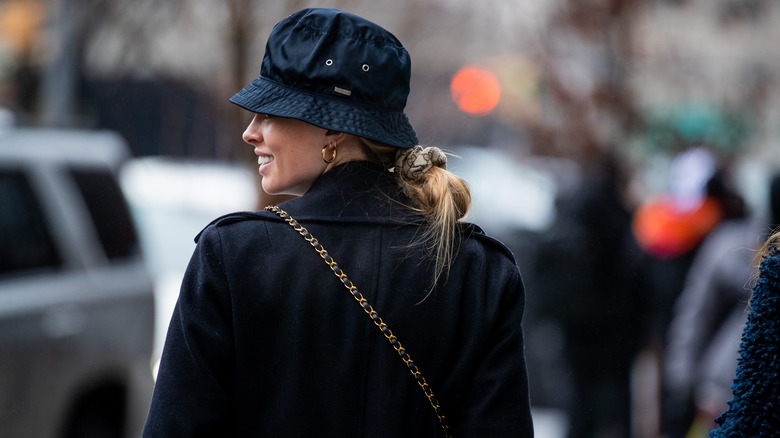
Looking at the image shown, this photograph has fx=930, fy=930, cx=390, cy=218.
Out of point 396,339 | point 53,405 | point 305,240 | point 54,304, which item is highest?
point 305,240

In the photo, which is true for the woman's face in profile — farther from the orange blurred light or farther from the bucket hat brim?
the orange blurred light

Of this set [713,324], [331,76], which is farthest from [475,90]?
[331,76]

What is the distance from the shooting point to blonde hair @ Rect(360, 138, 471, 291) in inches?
78.4

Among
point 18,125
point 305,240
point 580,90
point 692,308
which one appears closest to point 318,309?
point 305,240

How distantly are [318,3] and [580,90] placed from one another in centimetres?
267

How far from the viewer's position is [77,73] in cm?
566

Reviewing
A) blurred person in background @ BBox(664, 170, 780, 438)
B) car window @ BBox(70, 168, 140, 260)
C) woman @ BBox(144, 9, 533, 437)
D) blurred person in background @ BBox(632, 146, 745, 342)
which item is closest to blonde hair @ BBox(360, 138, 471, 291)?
woman @ BBox(144, 9, 533, 437)

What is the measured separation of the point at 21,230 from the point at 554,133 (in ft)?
13.5

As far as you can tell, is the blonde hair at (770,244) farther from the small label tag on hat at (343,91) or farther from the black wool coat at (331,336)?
the small label tag on hat at (343,91)

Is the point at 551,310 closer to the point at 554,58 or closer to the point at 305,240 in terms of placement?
the point at 554,58

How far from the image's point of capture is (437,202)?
6.73ft

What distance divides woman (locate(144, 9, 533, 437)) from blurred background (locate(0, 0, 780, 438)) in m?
0.49

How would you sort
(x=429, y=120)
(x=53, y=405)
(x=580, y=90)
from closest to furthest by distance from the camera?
(x=53, y=405)
(x=429, y=120)
(x=580, y=90)

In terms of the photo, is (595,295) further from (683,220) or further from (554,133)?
(554,133)
